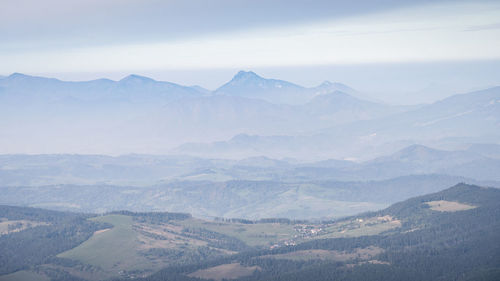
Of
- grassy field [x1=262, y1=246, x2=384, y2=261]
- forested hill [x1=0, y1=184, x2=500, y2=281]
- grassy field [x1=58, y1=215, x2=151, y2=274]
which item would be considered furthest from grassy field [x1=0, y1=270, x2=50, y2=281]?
grassy field [x1=262, y1=246, x2=384, y2=261]

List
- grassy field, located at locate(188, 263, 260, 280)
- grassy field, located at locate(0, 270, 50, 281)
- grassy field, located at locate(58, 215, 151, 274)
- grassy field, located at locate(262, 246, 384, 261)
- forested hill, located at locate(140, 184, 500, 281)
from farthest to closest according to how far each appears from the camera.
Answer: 1. grassy field, located at locate(58, 215, 151, 274)
2. grassy field, located at locate(262, 246, 384, 261)
3. grassy field, located at locate(0, 270, 50, 281)
4. grassy field, located at locate(188, 263, 260, 280)
5. forested hill, located at locate(140, 184, 500, 281)

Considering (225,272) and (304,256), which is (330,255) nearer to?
(304,256)

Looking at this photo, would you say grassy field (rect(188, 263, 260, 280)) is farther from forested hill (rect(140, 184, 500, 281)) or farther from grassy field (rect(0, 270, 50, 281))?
grassy field (rect(0, 270, 50, 281))

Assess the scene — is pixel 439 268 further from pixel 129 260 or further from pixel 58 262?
pixel 58 262

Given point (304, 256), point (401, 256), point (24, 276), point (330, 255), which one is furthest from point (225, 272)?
point (24, 276)

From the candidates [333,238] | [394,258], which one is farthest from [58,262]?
[394,258]

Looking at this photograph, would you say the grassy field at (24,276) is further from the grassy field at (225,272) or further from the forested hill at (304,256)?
the grassy field at (225,272)

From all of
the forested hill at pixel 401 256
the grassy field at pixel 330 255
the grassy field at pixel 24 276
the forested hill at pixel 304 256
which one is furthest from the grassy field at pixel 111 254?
the grassy field at pixel 330 255

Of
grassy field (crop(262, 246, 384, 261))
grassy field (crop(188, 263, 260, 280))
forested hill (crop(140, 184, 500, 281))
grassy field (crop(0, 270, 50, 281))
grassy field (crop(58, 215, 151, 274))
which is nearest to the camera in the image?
forested hill (crop(140, 184, 500, 281))

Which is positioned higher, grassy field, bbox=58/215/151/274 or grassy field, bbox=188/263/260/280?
grassy field, bbox=58/215/151/274
